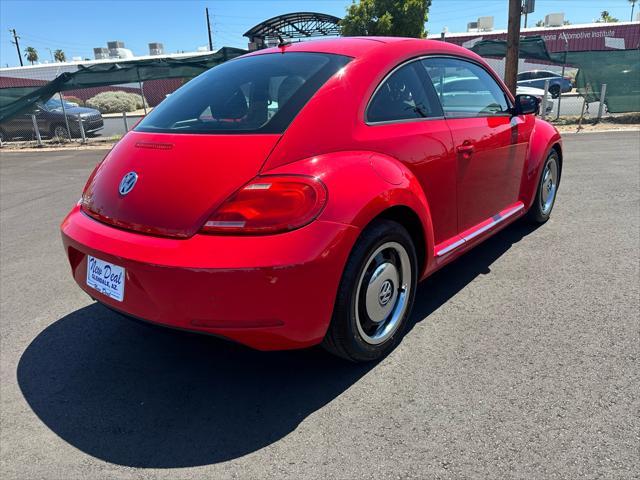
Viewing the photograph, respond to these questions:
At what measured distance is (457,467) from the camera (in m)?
1.93

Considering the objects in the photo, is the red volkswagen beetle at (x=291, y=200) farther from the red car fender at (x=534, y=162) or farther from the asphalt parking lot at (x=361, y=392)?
the red car fender at (x=534, y=162)

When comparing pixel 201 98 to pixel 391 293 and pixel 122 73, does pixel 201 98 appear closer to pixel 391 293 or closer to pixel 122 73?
pixel 391 293

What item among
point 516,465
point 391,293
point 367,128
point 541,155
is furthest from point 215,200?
point 541,155

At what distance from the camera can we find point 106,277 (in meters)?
2.30

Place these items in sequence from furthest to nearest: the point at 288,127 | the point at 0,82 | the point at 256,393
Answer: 1. the point at 0,82
2. the point at 256,393
3. the point at 288,127

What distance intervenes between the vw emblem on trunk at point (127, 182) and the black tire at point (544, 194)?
3.52m

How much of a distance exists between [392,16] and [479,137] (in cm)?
3151

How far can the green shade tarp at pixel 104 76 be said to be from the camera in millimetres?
15117

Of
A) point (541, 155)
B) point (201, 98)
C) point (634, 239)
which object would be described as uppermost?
point (201, 98)

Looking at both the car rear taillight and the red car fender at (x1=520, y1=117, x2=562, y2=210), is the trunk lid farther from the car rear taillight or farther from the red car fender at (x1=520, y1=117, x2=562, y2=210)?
the red car fender at (x1=520, y1=117, x2=562, y2=210)

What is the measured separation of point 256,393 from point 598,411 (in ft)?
5.26

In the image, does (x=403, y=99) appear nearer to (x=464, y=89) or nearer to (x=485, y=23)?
(x=464, y=89)

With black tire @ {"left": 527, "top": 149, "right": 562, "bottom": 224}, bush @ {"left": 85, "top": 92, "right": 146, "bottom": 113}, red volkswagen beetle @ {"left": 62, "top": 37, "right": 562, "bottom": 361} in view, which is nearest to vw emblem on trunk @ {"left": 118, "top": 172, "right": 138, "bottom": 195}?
red volkswagen beetle @ {"left": 62, "top": 37, "right": 562, "bottom": 361}

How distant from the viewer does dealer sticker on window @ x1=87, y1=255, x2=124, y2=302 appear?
7.31ft
